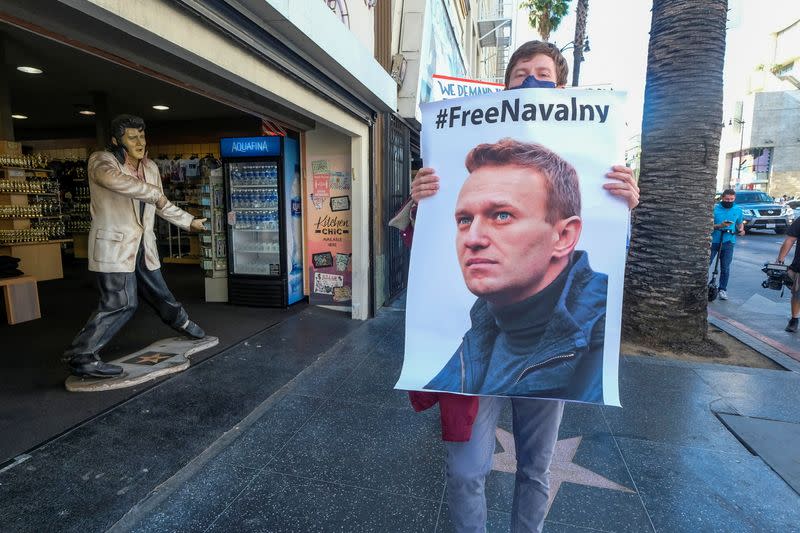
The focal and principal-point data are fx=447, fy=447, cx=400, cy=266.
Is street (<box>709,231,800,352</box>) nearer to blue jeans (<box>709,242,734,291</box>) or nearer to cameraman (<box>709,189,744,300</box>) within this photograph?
blue jeans (<box>709,242,734,291</box>)

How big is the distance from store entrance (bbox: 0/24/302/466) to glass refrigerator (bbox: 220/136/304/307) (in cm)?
28

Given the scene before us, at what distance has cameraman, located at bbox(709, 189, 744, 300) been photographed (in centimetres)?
785

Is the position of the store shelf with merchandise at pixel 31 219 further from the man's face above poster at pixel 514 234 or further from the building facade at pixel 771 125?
the building facade at pixel 771 125

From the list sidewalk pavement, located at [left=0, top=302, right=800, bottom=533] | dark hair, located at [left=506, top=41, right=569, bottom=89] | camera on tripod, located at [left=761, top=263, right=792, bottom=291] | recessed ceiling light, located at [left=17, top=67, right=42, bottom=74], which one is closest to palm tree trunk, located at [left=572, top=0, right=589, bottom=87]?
camera on tripod, located at [left=761, top=263, right=792, bottom=291]

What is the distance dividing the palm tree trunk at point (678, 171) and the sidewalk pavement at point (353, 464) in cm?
99

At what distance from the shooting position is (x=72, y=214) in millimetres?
11594

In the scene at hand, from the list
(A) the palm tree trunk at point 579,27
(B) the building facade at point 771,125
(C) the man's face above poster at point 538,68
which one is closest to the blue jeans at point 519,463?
(C) the man's face above poster at point 538,68

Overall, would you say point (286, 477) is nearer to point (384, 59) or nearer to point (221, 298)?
point (221, 298)

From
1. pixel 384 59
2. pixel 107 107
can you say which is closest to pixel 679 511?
pixel 384 59

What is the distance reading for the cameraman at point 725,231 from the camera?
7.85 meters

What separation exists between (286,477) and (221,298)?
4.86m

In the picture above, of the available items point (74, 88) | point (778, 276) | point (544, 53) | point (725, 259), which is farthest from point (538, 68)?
point (74, 88)

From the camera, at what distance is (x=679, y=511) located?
2.43m

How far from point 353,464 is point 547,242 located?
6.60ft
